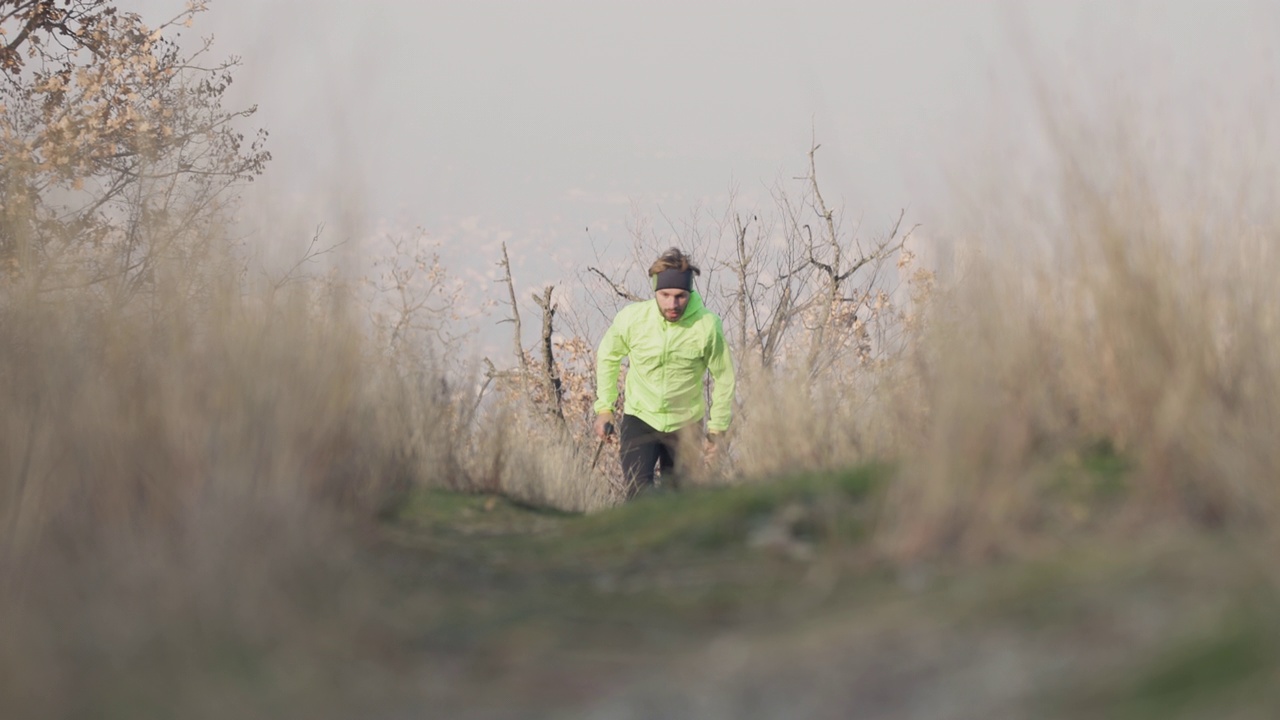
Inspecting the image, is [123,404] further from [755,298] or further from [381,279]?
[755,298]

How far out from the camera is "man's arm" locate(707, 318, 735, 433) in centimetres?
808

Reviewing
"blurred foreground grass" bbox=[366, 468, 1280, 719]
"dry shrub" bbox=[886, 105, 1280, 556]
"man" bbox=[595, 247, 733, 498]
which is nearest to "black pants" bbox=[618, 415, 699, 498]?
"man" bbox=[595, 247, 733, 498]

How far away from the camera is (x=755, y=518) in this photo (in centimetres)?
412

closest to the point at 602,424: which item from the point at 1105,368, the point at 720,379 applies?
the point at 720,379

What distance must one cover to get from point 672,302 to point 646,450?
98 centimetres

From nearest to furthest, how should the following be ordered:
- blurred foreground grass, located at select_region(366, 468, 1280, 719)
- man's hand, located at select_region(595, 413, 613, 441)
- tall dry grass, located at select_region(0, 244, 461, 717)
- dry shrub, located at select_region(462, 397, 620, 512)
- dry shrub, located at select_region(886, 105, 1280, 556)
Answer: blurred foreground grass, located at select_region(366, 468, 1280, 719), tall dry grass, located at select_region(0, 244, 461, 717), dry shrub, located at select_region(886, 105, 1280, 556), dry shrub, located at select_region(462, 397, 620, 512), man's hand, located at select_region(595, 413, 613, 441)

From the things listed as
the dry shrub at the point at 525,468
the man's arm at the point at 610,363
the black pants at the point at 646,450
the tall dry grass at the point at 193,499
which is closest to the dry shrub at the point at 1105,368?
the tall dry grass at the point at 193,499

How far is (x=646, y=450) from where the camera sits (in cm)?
815

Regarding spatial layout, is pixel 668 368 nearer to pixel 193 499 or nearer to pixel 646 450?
pixel 646 450

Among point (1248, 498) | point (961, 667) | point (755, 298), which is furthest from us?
point (755, 298)

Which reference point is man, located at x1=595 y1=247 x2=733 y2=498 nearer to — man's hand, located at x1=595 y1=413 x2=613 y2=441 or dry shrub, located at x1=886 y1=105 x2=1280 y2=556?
man's hand, located at x1=595 y1=413 x2=613 y2=441

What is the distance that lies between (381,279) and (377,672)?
2.88 metres

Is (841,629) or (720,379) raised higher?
(720,379)

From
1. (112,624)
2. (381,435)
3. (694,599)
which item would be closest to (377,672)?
(112,624)
